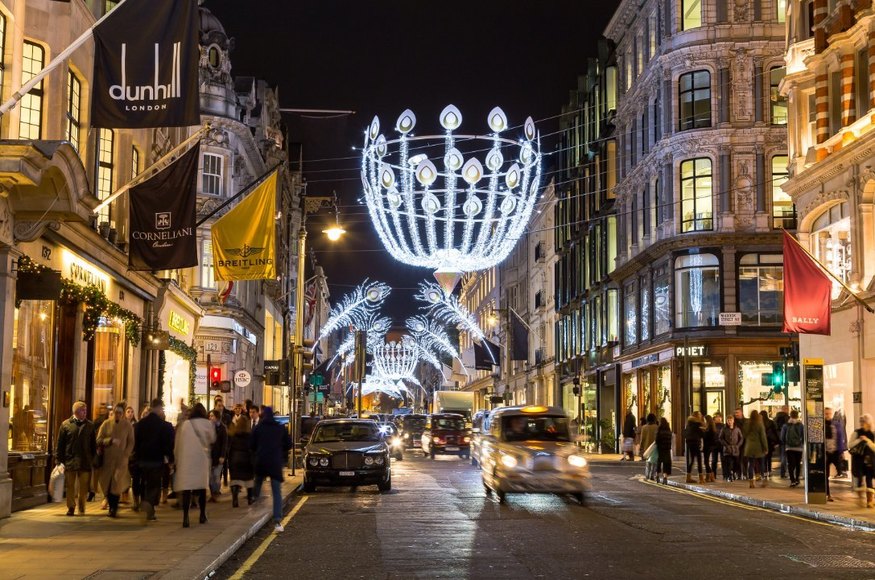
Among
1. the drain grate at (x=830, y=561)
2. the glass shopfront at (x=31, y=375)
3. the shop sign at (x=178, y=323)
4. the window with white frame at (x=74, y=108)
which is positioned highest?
the window with white frame at (x=74, y=108)

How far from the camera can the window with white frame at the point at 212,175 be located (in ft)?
158

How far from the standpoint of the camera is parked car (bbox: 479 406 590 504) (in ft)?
72.5

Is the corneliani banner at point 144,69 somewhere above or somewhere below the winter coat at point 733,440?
above

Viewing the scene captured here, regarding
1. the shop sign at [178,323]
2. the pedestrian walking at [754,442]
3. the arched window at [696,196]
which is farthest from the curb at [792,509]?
the arched window at [696,196]

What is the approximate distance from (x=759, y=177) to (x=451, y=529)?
33.2 metres

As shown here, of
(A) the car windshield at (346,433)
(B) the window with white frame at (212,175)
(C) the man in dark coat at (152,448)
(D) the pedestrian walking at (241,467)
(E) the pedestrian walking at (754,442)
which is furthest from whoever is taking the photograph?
(B) the window with white frame at (212,175)

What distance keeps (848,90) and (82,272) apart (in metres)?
20.4

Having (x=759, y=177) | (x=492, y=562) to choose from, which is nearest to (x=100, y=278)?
(x=492, y=562)

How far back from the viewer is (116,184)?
25984mm

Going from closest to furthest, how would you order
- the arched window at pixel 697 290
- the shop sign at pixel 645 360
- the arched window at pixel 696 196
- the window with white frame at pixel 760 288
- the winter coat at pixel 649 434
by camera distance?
the winter coat at pixel 649 434 → the window with white frame at pixel 760 288 → the arched window at pixel 697 290 → the arched window at pixel 696 196 → the shop sign at pixel 645 360

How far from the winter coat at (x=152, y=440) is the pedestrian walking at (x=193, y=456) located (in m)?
0.73

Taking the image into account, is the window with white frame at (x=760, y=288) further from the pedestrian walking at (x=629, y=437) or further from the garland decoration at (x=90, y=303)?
the garland decoration at (x=90, y=303)

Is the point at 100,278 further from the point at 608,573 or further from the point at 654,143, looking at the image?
the point at 654,143

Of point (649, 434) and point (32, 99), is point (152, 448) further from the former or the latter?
point (649, 434)
